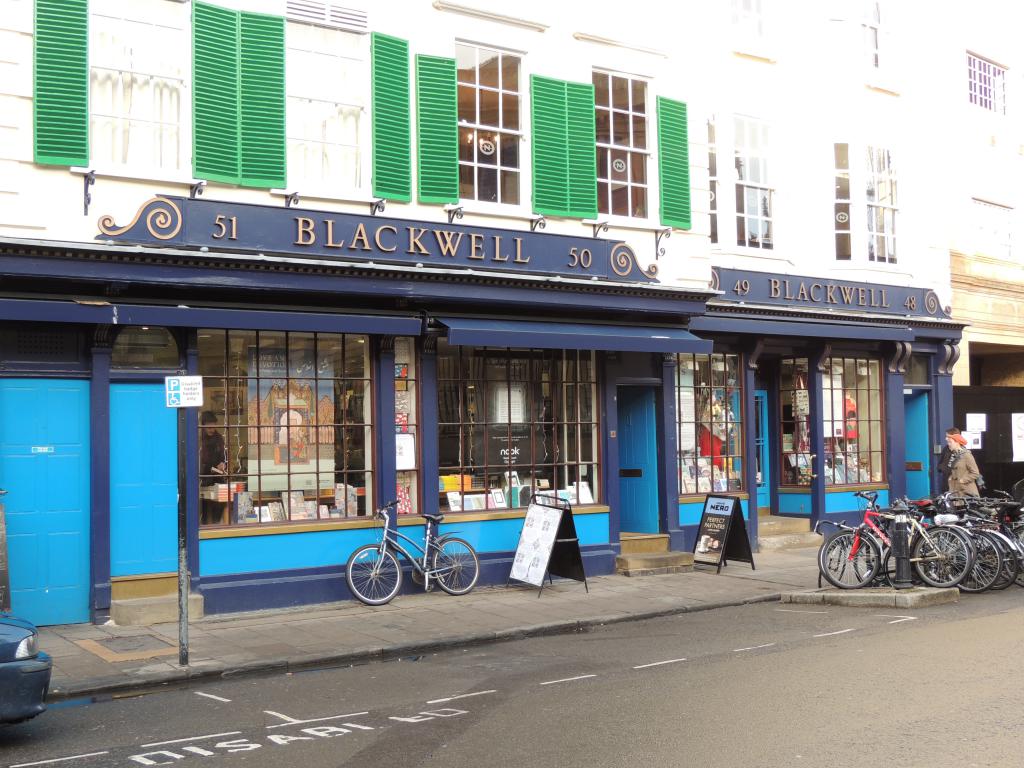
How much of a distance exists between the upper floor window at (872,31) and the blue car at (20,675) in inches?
682

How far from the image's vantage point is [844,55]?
64.5 feet

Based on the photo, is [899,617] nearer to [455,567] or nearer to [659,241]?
[455,567]

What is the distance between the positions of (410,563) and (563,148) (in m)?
5.73

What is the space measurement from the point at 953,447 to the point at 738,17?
298 inches

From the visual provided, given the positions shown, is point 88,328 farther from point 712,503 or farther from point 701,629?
point 712,503

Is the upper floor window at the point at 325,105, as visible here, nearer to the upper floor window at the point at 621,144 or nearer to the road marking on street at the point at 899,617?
the upper floor window at the point at 621,144

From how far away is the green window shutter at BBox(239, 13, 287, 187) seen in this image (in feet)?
41.8

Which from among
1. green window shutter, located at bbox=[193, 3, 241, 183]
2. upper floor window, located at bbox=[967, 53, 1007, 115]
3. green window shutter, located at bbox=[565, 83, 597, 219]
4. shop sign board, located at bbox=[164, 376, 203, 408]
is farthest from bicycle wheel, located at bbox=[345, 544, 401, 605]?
upper floor window, located at bbox=[967, 53, 1007, 115]

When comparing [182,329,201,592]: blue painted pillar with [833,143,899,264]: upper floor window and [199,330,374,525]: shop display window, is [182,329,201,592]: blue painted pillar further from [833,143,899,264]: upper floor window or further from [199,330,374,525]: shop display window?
[833,143,899,264]: upper floor window

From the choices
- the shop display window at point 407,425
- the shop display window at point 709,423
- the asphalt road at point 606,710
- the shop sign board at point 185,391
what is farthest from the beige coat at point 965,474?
the shop sign board at point 185,391

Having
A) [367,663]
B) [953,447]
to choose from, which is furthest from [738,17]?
[367,663]

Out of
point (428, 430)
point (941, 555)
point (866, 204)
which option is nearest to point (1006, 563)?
point (941, 555)

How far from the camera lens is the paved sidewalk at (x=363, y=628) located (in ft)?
32.1

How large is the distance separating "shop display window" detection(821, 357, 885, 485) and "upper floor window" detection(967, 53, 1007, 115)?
6.47 metres
